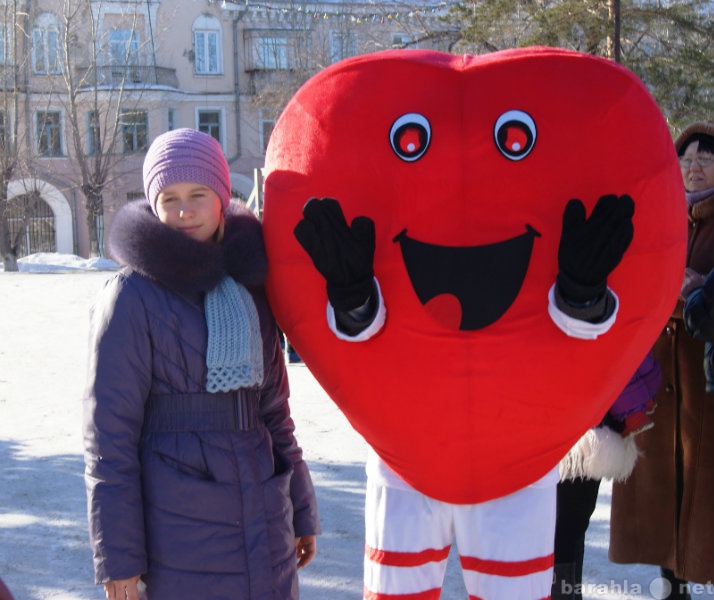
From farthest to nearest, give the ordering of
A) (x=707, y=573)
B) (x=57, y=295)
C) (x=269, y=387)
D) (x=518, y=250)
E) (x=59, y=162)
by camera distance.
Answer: (x=59, y=162), (x=57, y=295), (x=707, y=573), (x=269, y=387), (x=518, y=250)

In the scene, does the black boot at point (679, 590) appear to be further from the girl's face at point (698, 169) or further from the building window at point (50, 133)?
the building window at point (50, 133)

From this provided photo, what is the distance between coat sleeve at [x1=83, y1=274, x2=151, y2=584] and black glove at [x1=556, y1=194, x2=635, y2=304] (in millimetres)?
1063

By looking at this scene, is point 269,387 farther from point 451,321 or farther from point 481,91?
point 481,91

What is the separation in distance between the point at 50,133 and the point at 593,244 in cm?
2972

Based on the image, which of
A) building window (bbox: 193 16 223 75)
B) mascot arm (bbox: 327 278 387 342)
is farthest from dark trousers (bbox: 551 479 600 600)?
building window (bbox: 193 16 223 75)

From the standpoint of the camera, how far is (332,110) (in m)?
2.32

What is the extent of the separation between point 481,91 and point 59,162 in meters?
29.2

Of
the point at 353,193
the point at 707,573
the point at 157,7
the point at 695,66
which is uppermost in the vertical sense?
the point at 157,7

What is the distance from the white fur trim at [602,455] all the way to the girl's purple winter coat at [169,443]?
1.16 metres

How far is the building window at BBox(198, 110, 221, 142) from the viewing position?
101 feet

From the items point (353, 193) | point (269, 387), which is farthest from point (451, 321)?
point (269, 387)

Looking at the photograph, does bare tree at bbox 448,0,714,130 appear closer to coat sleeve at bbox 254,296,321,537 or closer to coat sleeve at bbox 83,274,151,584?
coat sleeve at bbox 254,296,321,537

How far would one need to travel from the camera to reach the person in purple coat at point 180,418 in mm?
2166

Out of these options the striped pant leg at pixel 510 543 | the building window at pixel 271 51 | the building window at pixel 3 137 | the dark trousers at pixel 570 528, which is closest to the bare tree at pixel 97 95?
the building window at pixel 3 137
